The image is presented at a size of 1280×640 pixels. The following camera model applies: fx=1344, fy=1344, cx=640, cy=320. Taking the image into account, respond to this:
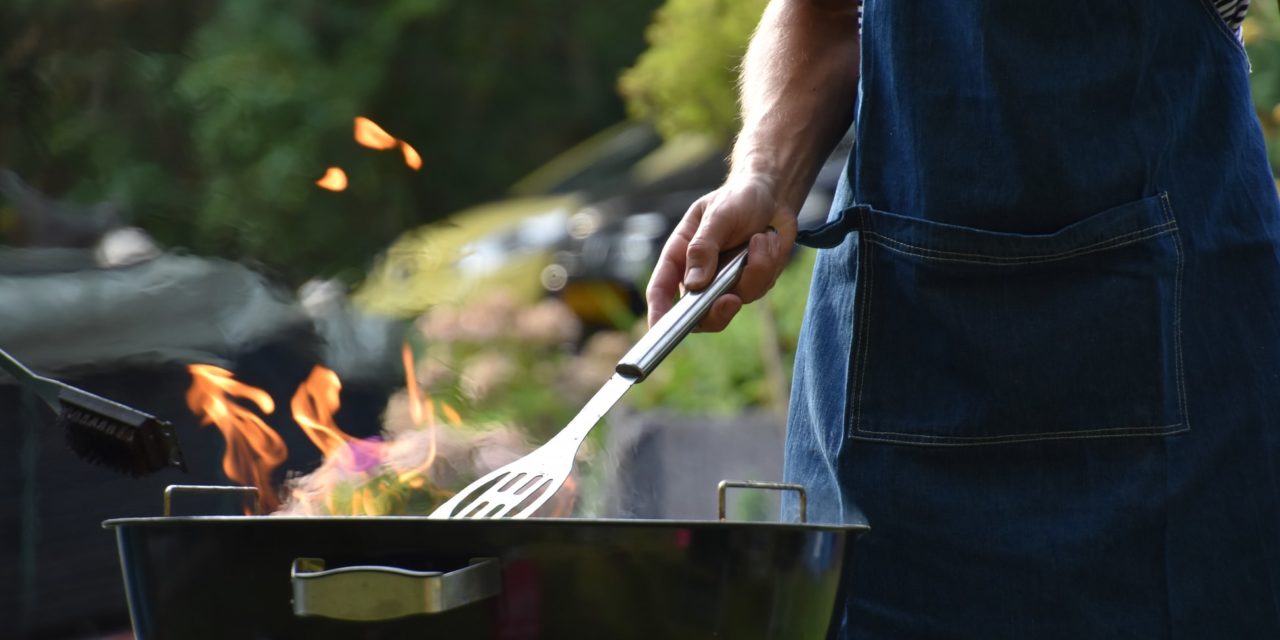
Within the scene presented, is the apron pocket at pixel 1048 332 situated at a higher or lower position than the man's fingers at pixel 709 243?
lower

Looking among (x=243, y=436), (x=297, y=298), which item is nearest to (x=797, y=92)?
(x=243, y=436)

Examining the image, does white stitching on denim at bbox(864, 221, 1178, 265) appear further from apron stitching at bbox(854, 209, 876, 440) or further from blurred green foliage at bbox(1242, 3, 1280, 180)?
blurred green foliage at bbox(1242, 3, 1280, 180)

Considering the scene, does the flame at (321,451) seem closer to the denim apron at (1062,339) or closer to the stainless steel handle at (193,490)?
the stainless steel handle at (193,490)

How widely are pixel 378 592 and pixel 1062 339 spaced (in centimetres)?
60

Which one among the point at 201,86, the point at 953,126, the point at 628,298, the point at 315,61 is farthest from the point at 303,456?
the point at 315,61

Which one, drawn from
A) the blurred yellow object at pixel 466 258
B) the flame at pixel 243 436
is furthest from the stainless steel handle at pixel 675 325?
the blurred yellow object at pixel 466 258

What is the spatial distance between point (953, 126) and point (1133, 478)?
32cm

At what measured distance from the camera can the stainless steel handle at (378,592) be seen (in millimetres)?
802

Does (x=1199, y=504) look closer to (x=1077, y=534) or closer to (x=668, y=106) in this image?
(x=1077, y=534)

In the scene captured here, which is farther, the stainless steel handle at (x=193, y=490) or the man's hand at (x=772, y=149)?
the man's hand at (x=772, y=149)

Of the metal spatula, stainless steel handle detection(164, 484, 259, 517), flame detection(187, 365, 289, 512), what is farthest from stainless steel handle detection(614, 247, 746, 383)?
flame detection(187, 365, 289, 512)

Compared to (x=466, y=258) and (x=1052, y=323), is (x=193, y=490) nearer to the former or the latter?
(x=1052, y=323)

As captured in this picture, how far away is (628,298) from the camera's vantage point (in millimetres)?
8297

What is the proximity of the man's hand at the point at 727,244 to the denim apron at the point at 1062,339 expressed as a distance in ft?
0.18
